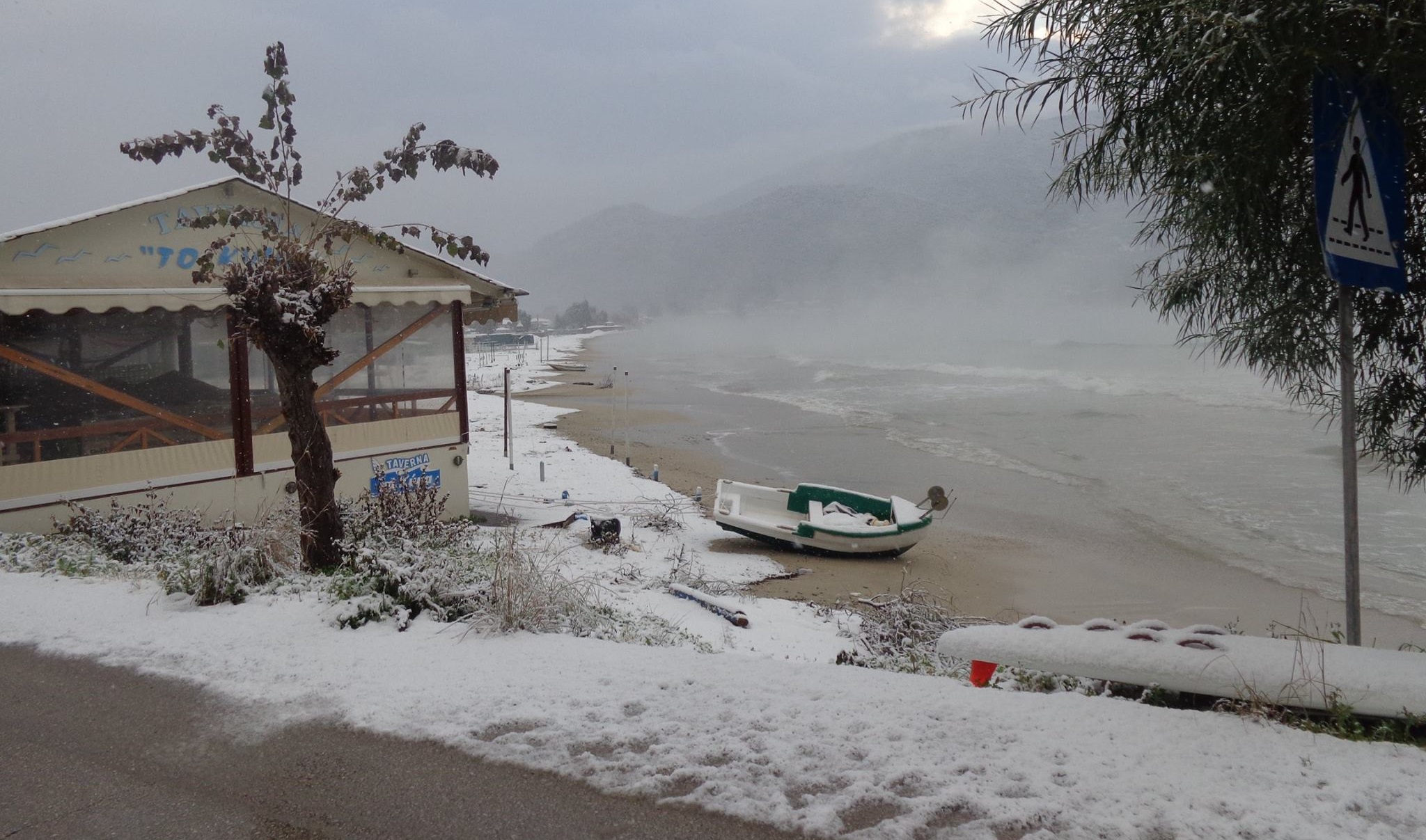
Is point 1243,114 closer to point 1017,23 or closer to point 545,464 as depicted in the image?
point 1017,23

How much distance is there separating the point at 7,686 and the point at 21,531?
6019 millimetres

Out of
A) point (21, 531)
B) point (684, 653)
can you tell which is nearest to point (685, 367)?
point (21, 531)

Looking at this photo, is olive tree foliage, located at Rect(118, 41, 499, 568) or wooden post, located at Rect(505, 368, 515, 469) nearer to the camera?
olive tree foliage, located at Rect(118, 41, 499, 568)

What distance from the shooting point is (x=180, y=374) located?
11.0 meters

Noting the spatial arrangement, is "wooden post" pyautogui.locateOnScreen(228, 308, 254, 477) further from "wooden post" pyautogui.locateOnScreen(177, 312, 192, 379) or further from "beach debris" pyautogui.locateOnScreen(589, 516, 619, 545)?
"beach debris" pyautogui.locateOnScreen(589, 516, 619, 545)

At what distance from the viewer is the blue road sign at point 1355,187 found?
4.03 metres

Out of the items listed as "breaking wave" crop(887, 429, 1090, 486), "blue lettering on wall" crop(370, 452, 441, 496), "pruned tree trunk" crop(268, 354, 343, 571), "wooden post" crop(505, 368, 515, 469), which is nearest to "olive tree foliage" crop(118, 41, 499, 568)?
"pruned tree trunk" crop(268, 354, 343, 571)

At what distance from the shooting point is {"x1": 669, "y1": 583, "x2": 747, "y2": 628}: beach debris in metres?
8.53

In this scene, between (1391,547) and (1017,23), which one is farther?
(1391,547)

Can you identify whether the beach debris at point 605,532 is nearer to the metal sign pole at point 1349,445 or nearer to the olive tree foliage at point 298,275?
the olive tree foliage at point 298,275

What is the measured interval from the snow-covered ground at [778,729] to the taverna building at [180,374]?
4295mm

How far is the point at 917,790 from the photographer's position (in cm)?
328

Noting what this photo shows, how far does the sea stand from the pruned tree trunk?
665 centimetres

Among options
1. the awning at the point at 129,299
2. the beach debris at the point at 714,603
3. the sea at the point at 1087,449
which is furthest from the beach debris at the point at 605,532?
the sea at the point at 1087,449
